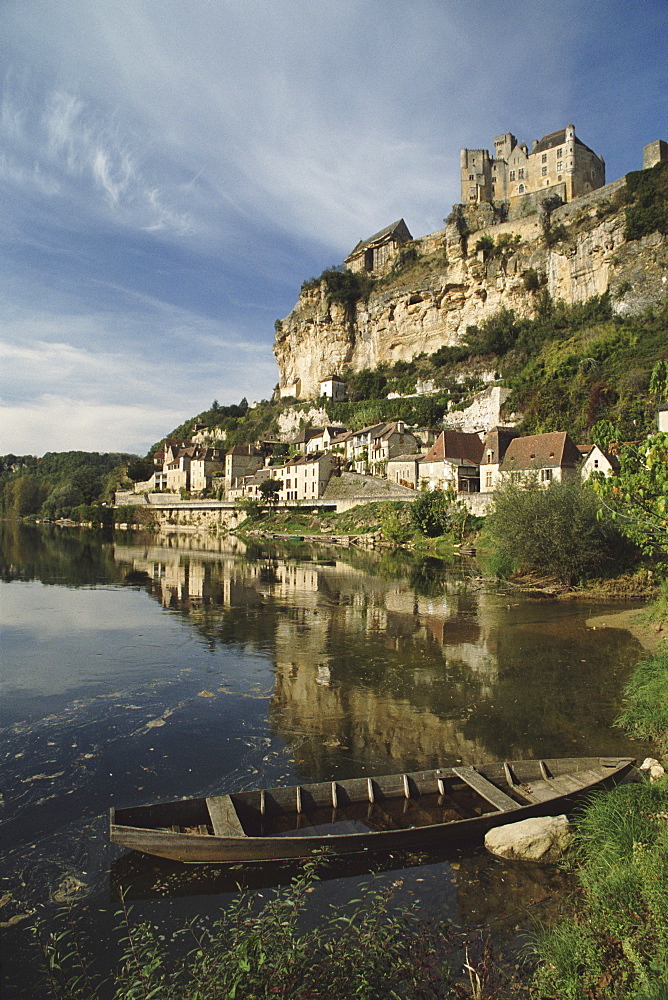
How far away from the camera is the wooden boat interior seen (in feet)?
22.2

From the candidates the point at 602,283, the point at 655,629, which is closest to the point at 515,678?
the point at 655,629

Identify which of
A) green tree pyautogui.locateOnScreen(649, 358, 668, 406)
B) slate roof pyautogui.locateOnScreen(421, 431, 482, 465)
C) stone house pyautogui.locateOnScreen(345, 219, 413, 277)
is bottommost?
green tree pyautogui.locateOnScreen(649, 358, 668, 406)

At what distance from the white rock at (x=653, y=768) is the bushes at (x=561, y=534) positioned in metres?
16.0

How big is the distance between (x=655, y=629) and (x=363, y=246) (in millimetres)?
91382

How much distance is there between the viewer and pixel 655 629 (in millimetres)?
16828

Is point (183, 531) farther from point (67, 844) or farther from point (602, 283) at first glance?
point (67, 844)

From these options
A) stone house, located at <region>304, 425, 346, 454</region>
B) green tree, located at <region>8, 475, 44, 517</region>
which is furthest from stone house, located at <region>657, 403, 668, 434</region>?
green tree, located at <region>8, 475, 44, 517</region>

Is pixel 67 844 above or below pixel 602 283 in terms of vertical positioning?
below

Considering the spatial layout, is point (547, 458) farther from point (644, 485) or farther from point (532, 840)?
point (532, 840)

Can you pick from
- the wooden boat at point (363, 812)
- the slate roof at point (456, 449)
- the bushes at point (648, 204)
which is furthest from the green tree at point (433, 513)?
the wooden boat at point (363, 812)

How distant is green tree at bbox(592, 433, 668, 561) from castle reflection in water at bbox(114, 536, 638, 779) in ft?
12.7

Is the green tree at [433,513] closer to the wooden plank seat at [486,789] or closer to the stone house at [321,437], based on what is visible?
the stone house at [321,437]

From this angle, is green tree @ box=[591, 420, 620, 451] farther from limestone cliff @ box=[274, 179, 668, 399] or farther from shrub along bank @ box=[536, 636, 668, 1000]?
limestone cliff @ box=[274, 179, 668, 399]

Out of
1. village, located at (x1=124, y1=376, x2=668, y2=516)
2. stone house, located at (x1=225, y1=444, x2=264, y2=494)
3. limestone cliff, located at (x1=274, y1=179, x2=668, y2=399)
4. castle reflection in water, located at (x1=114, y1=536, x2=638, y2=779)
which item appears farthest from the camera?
stone house, located at (x1=225, y1=444, x2=264, y2=494)
